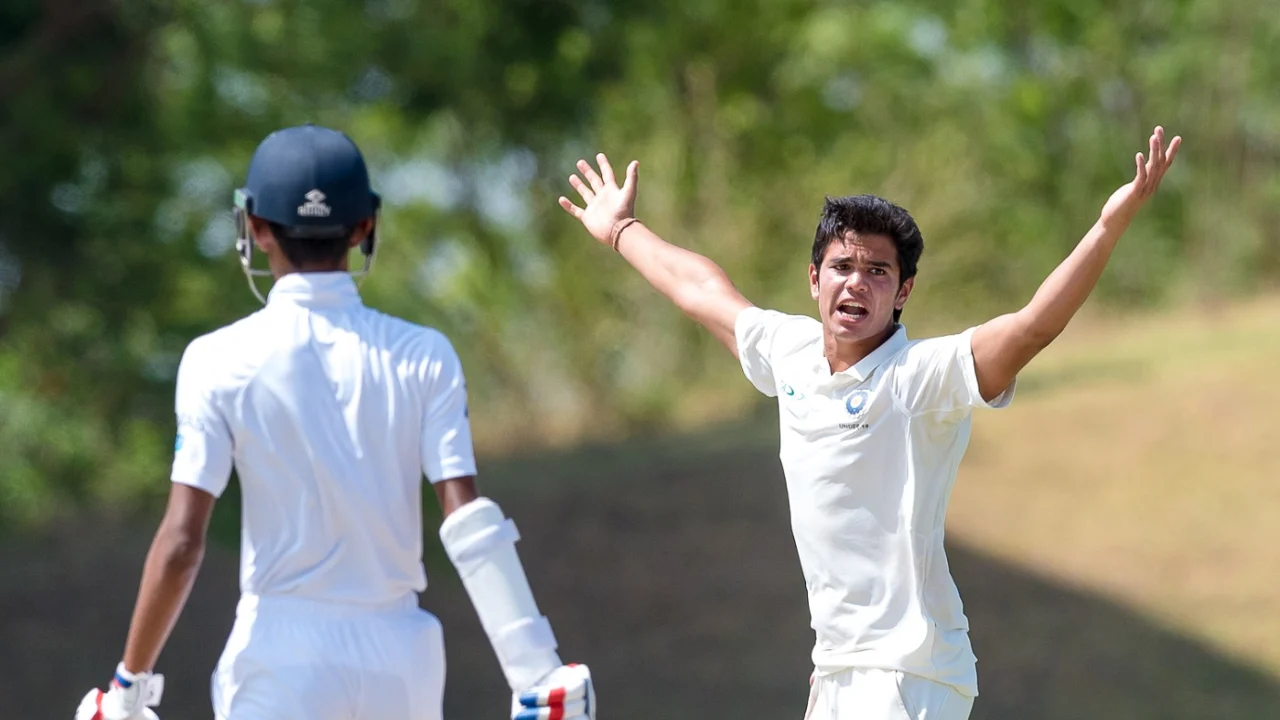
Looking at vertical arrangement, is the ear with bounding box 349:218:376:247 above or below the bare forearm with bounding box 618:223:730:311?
above

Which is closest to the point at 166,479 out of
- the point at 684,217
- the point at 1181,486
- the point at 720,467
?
the point at 720,467

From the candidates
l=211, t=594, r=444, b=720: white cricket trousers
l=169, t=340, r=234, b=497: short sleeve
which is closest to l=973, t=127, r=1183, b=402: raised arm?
l=211, t=594, r=444, b=720: white cricket trousers

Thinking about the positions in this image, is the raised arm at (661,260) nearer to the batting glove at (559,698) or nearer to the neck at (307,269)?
the neck at (307,269)

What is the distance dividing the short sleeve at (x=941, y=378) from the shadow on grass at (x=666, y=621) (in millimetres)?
6498

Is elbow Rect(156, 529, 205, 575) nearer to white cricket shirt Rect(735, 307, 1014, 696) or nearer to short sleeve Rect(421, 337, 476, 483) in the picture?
short sleeve Rect(421, 337, 476, 483)

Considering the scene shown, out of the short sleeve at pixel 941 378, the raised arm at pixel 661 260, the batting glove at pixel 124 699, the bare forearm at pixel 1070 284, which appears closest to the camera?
the bare forearm at pixel 1070 284

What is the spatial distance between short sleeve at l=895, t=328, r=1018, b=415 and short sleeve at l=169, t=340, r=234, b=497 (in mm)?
1257

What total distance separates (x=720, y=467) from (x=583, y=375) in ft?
6.26

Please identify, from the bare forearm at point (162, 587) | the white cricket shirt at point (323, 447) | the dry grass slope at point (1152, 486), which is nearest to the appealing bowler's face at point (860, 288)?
the white cricket shirt at point (323, 447)

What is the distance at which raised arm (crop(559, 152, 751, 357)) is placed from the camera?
11.5ft

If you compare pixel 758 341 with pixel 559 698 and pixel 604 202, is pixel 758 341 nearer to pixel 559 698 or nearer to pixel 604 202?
pixel 604 202

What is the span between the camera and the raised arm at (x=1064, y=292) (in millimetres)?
2805

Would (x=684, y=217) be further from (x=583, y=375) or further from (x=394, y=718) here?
(x=394, y=718)

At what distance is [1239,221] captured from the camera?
19.1 m
